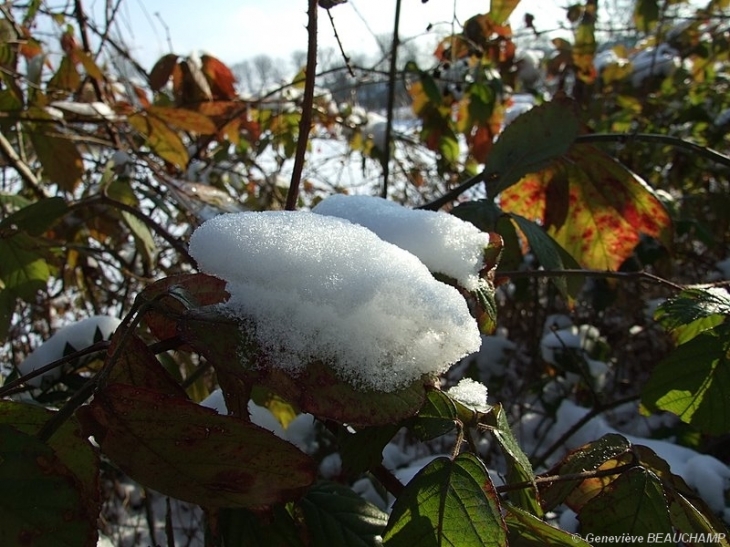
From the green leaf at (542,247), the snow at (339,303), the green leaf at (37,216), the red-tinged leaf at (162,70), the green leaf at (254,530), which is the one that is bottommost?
the green leaf at (254,530)

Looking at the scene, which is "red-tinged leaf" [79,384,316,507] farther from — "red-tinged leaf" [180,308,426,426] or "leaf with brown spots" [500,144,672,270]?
"leaf with brown spots" [500,144,672,270]

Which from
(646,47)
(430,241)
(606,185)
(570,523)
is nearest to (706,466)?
(570,523)

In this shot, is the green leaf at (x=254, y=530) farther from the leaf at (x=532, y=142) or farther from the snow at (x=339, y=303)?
the leaf at (x=532, y=142)

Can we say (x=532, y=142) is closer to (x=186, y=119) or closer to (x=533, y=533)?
(x=533, y=533)

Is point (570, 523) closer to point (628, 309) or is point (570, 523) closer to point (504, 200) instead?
point (504, 200)

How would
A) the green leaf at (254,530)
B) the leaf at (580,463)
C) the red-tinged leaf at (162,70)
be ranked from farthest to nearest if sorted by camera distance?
the red-tinged leaf at (162,70)
the leaf at (580,463)
the green leaf at (254,530)

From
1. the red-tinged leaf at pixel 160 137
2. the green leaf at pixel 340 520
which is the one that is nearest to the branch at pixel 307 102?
the green leaf at pixel 340 520

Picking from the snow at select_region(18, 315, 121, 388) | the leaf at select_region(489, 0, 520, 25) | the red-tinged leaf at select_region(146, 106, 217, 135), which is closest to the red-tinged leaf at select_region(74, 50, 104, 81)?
the red-tinged leaf at select_region(146, 106, 217, 135)
